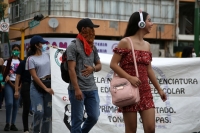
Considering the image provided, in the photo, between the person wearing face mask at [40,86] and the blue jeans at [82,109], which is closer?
the blue jeans at [82,109]

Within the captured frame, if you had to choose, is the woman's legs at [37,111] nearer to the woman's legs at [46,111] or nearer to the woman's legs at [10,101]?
the woman's legs at [46,111]

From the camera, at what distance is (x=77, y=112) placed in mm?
6785

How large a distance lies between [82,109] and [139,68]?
124cm

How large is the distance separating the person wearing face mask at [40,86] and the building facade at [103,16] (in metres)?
28.3

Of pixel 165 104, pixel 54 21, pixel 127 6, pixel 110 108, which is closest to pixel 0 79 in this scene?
pixel 110 108

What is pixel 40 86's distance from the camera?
8133 millimetres

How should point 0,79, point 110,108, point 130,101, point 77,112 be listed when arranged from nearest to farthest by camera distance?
point 130,101
point 77,112
point 110,108
point 0,79

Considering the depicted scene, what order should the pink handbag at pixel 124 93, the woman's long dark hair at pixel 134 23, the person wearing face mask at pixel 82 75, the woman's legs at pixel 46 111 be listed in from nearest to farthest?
the pink handbag at pixel 124 93
the woman's long dark hair at pixel 134 23
the person wearing face mask at pixel 82 75
the woman's legs at pixel 46 111

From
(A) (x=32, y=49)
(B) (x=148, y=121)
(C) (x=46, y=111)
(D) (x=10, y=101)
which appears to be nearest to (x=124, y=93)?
(B) (x=148, y=121)

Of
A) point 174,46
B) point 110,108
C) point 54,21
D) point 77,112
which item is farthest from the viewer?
point 174,46

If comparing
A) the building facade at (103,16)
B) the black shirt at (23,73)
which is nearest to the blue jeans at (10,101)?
the black shirt at (23,73)

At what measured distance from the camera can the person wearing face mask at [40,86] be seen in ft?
26.6

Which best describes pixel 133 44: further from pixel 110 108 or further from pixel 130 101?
pixel 110 108

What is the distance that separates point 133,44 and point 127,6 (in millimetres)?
33258
